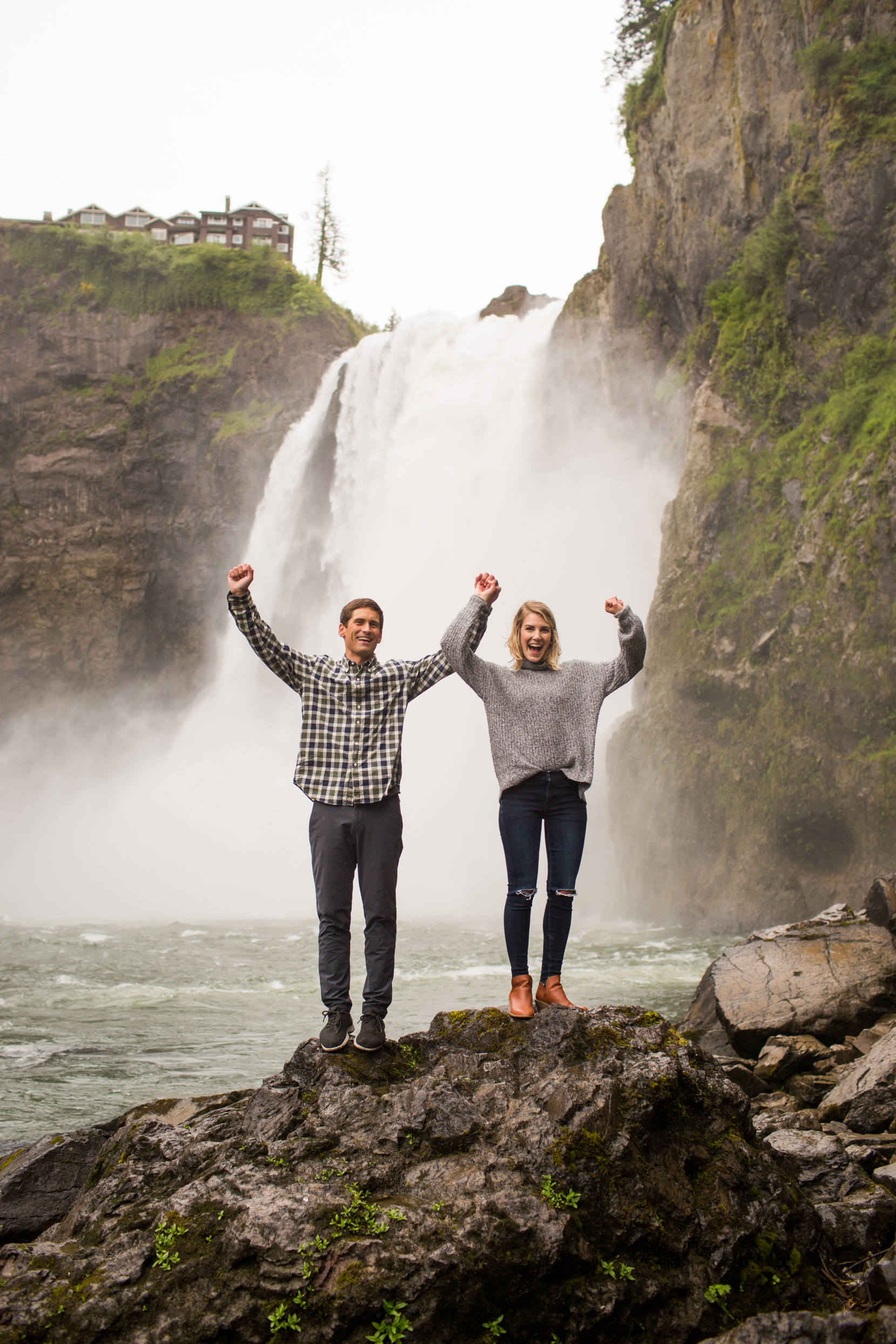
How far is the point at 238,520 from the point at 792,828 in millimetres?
23015

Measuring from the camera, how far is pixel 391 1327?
9.29 feet

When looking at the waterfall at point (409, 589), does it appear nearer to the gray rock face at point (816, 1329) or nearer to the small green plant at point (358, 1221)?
the small green plant at point (358, 1221)

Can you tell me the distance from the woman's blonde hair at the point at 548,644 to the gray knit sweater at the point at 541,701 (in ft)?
0.08

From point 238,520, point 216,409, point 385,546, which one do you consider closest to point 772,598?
point 385,546

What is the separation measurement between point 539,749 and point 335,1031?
143cm

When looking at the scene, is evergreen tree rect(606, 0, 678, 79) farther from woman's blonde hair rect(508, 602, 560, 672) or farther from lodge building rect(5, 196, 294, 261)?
lodge building rect(5, 196, 294, 261)

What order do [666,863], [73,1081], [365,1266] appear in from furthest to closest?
[666,863] → [73,1081] → [365,1266]

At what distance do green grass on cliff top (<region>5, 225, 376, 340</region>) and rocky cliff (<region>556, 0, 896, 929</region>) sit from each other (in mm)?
18363

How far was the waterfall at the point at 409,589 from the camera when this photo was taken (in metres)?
21.5

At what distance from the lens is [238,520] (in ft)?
105

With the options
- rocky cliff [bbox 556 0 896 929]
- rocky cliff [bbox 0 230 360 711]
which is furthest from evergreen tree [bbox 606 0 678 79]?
rocky cliff [bbox 0 230 360 711]

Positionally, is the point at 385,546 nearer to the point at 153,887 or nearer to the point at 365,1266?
the point at 153,887

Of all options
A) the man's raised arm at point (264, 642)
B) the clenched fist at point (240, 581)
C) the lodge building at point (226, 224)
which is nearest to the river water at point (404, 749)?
the man's raised arm at point (264, 642)

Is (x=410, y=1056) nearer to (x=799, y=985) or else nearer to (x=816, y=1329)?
(x=816, y=1329)
